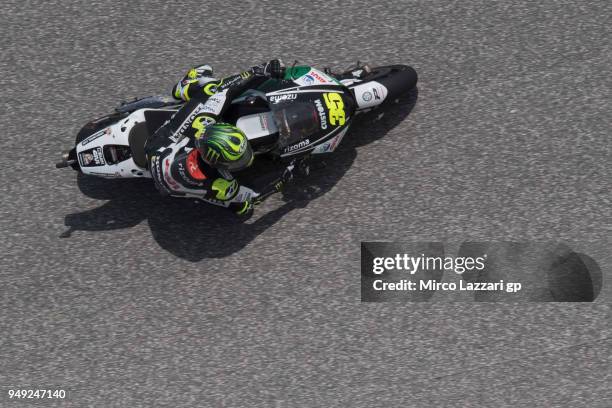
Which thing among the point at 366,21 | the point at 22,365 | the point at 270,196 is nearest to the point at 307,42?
the point at 366,21

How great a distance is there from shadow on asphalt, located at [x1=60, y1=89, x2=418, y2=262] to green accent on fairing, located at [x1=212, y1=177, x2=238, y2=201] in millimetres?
1105

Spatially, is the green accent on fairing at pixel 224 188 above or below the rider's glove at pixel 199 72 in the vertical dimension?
below

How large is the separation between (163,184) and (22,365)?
3288mm

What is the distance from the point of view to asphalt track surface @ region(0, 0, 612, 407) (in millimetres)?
10688

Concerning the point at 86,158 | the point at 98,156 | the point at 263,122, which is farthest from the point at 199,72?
the point at 86,158

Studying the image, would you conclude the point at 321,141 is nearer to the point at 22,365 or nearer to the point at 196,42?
the point at 196,42

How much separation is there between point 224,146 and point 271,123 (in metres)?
1.01

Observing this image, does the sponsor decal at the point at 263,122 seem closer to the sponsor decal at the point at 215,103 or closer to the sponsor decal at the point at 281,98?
the sponsor decal at the point at 281,98

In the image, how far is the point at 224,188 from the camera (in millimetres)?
10000

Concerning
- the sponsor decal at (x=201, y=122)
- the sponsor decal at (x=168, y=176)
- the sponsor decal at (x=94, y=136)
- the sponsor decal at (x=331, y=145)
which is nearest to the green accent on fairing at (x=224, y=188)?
the sponsor decal at (x=168, y=176)

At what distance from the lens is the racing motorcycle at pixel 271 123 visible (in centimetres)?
1022

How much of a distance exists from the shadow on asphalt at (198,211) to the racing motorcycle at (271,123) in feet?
2.17

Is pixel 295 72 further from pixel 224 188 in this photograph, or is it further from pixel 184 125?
pixel 224 188

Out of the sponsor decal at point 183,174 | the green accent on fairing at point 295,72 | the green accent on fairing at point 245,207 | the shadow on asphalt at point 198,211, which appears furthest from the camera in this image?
the shadow on asphalt at point 198,211
